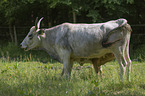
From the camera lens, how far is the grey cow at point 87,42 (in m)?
5.47

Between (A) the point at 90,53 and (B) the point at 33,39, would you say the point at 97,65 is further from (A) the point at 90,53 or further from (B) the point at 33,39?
(B) the point at 33,39

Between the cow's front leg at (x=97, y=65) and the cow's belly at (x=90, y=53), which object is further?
the cow's front leg at (x=97, y=65)

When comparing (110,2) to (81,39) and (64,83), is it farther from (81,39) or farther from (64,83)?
(64,83)

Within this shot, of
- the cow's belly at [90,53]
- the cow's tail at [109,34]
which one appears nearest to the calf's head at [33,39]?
the cow's belly at [90,53]

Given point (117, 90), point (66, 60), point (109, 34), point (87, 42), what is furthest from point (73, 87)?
point (109, 34)

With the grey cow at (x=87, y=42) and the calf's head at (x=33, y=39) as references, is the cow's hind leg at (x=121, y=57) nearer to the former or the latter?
the grey cow at (x=87, y=42)

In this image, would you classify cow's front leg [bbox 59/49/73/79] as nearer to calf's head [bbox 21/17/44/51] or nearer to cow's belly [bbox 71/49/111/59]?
cow's belly [bbox 71/49/111/59]

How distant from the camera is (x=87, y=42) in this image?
18.6ft

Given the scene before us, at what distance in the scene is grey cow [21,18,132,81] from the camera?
5469mm

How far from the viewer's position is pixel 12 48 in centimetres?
1243

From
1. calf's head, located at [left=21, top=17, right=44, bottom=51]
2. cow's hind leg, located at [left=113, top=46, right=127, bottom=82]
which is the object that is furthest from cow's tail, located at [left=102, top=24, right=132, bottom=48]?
calf's head, located at [left=21, top=17, right=44, bottom=51]

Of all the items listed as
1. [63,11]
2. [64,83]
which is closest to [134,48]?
[63,11]

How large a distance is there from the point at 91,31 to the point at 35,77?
81.5 inches

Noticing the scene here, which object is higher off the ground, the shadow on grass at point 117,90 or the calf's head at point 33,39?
the calf's head at point 33,39
